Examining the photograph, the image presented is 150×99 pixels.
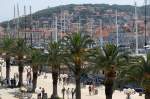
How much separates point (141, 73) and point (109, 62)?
4459mm

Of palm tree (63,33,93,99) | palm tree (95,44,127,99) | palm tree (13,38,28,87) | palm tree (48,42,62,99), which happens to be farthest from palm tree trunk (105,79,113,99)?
palm tree (13,38,28,87)

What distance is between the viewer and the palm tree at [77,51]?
1264 inches

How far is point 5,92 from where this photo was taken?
42469mm

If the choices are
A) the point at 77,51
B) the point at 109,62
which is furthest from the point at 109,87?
the point at 77,51

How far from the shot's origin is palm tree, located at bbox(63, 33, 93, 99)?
3209 centimetres

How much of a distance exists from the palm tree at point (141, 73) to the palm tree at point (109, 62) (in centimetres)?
367

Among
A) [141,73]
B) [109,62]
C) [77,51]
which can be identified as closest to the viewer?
[141,73]

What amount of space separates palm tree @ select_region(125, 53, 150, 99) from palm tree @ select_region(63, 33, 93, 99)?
7784 millimetres

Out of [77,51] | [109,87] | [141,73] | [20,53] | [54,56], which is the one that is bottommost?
[109,87]

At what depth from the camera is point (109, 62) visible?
28.1 metres

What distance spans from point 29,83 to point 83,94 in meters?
8.11

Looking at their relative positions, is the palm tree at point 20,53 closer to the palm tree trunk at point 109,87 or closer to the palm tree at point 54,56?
the palm tree at point 54,56

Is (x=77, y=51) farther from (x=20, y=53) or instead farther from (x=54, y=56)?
(x=20, y=53)

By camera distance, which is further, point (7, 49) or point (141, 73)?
point (7, 49)
